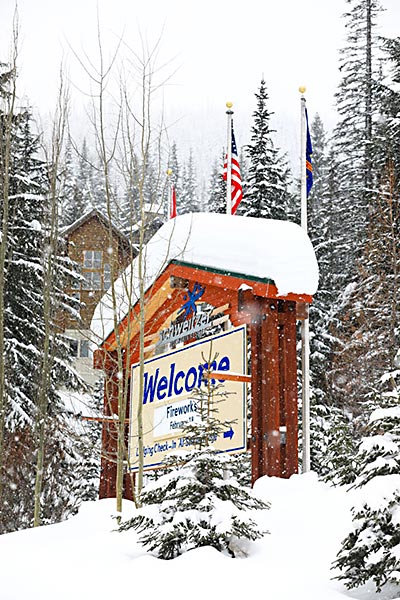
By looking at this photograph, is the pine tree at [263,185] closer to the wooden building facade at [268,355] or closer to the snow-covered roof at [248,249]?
the snow-covered roof at [248,249]

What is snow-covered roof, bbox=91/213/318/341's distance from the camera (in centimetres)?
809

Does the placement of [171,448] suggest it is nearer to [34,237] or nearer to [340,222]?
[34,237]

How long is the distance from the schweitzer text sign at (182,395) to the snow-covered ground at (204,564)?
1038 millimetres

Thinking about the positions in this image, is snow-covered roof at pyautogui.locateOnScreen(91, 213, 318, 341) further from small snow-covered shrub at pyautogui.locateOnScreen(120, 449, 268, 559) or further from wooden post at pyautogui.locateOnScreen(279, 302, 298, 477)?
small snow-covered shrub at pyautogui.locateOnScreen(120, 449, 268, 559)

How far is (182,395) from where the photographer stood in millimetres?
9406

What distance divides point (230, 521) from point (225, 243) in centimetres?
394

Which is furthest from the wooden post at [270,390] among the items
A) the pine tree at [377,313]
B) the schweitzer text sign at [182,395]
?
the pine tree at [377,313]

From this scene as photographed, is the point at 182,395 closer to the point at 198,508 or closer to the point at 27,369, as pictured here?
the point at 198,508

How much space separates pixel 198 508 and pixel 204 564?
1.92 feet

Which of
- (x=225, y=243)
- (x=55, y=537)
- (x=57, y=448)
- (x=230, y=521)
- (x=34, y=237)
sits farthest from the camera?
(x=34, y=237)

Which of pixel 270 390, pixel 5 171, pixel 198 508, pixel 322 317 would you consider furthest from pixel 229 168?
pixel 322 317

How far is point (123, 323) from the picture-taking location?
36.2ft

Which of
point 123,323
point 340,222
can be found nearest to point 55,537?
point 123,323

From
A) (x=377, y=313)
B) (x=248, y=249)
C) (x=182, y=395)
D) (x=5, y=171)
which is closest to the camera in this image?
(x=248, y=249)
